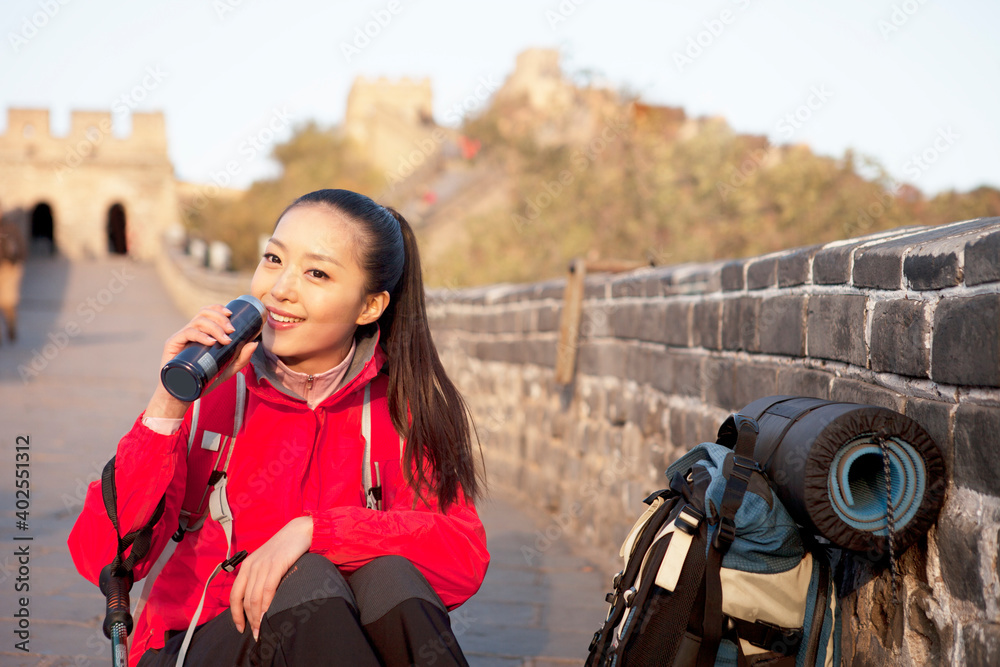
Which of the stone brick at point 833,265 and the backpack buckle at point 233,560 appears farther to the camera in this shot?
the stone brick at point 833,265

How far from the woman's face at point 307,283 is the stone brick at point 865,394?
48.3 inches

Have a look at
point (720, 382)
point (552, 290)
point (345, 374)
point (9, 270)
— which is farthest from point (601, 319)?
point (9, 270)

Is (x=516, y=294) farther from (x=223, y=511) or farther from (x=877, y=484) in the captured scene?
(x=877, y=484)

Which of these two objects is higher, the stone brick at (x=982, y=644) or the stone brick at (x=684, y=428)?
the stone brick at (x=684, y=428)

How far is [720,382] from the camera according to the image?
132 inches

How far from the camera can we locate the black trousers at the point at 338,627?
169cm

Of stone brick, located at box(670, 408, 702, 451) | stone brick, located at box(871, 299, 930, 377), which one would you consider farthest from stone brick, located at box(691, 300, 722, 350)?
stone brick, located at box(871, 299, 930, 377)

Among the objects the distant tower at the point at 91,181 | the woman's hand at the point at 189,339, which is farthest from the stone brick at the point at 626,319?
the distant tower at the point at 91,181

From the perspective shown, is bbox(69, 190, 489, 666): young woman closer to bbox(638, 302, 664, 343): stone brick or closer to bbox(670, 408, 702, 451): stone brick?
bbox(670, 408, 702, 451): stone brick

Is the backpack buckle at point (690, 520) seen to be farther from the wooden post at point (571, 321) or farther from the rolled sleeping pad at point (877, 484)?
the wooden post at point (571, 321)

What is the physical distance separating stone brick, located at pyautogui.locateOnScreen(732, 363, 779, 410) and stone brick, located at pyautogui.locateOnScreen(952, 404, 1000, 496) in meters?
0.99

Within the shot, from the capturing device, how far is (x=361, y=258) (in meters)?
2.18

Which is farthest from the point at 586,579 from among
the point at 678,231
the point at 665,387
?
the point at 678,231

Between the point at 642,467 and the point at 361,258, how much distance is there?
103 inches
